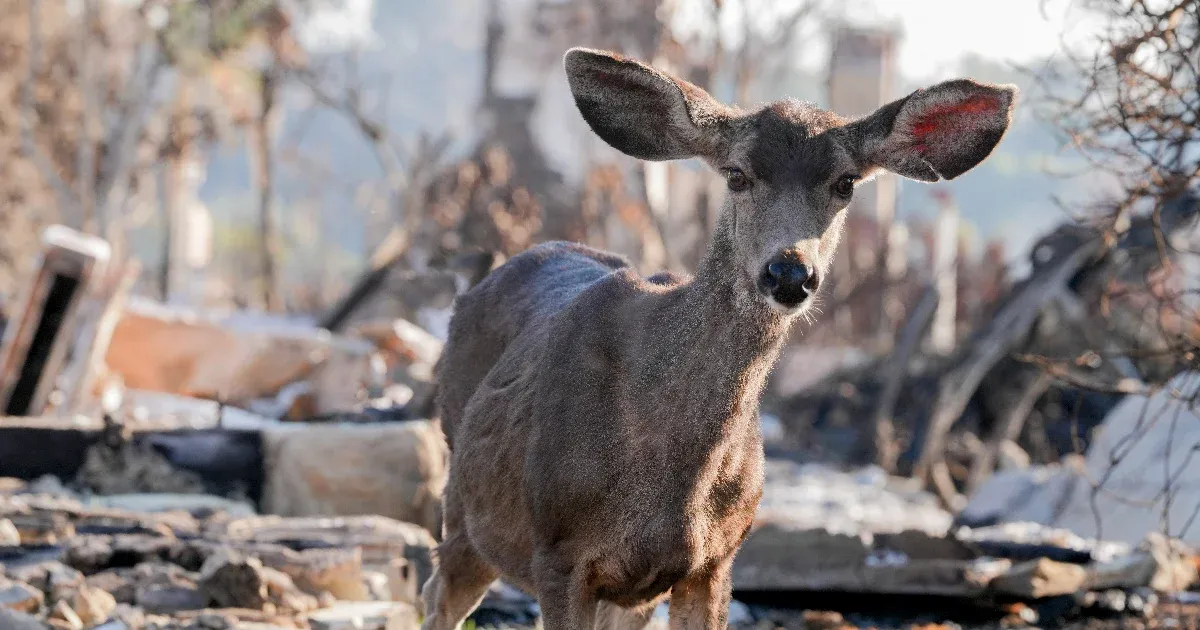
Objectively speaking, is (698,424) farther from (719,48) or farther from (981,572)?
(719,48)

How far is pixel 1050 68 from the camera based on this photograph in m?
7.41

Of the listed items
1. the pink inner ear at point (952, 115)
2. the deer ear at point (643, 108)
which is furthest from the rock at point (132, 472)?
the pink inner ear at point (952, 115)

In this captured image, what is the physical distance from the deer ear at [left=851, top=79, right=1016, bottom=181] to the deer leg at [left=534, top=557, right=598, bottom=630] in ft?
5.68

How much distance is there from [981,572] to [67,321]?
7.31 meters

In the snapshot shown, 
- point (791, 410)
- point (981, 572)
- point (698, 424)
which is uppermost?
point (698, 424)

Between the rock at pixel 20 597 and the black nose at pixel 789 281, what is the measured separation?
344 centimetres

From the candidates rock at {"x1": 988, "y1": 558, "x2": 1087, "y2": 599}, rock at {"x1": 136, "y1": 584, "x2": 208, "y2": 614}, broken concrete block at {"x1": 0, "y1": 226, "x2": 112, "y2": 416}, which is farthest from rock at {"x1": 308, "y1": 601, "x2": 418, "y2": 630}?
broken concrete block at {"x1": 0, "y1": 226, "x2": 112, "y2": 416}

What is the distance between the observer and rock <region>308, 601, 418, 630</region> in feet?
22.5

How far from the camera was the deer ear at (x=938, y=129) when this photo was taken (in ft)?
17.9

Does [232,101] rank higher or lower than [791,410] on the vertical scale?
higher

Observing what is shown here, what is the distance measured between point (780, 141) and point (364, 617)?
2.96 m

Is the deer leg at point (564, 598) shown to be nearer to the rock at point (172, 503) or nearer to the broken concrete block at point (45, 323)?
the rock at point (172, 503)

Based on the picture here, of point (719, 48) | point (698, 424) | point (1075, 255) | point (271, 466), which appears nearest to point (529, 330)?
point (698, 424)

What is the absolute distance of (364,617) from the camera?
22.8ft
